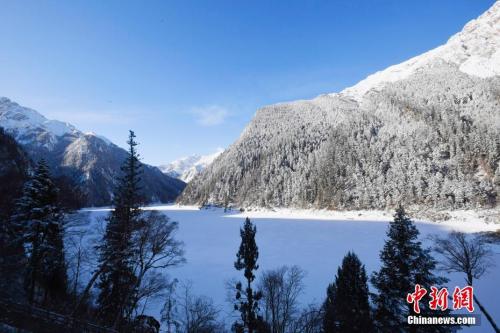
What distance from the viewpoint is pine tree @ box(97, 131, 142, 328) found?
49.7 ft

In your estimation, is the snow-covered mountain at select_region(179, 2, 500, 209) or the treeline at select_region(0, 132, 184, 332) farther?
the snow-covered mountain at select_region(179, 2, 500, 209)

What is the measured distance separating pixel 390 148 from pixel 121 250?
348ft

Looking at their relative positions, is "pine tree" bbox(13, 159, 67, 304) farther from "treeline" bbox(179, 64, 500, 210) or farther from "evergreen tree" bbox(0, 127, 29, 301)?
"treeline" bbox(179, 64, 500, 210)

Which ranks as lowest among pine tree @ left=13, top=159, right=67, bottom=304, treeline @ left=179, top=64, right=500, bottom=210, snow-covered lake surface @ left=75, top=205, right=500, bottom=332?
snow-covered lake surface @ left=75, top=205, right=500, bottom=332

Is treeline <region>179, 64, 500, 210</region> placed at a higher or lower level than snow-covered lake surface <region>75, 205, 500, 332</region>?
higher

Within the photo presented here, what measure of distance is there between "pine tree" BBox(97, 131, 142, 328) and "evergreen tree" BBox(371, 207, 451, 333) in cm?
1400

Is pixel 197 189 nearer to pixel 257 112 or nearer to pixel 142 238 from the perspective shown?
pixel 257 112

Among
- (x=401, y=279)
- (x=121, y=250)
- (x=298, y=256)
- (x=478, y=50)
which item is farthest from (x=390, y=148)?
(x=478, y=50)

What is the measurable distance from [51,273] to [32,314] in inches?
317

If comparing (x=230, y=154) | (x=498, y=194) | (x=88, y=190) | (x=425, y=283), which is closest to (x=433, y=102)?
(x=498, y=194)

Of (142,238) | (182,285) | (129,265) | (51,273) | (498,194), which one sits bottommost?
(182,285)

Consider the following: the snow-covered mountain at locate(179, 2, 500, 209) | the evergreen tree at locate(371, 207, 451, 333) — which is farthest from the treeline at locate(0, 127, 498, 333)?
the snow-covered mountain at locate(179, 2, 500, 209)

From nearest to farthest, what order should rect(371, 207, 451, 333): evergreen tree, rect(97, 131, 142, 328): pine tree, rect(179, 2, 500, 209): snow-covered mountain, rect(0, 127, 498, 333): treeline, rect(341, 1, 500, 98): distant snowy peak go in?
rect(371, 207, 451, 333): evergreen tree < rect(0, 127, 498, 333): treeline < rect(97, 131, 142, 328): pine tree < rect(179, 2, 500, 209): snow-covered mountain < rect(341, 1, 500, 98): distant snowy peak

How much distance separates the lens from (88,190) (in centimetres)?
18100
